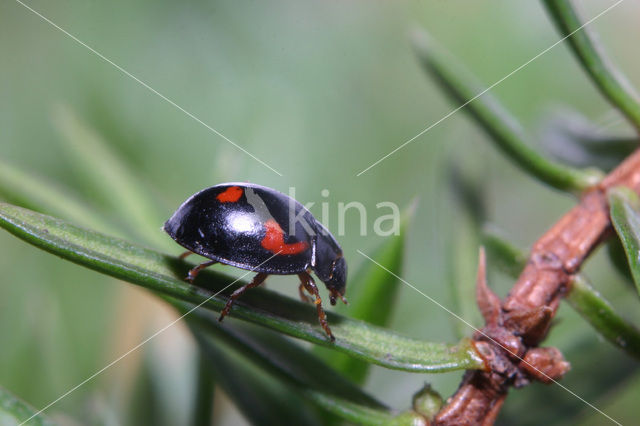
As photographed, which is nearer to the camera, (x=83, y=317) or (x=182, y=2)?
(x=83, y=317)

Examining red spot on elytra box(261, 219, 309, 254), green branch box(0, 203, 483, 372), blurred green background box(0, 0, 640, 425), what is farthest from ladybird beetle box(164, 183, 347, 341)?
green branch box(0, 203, 483, 372)

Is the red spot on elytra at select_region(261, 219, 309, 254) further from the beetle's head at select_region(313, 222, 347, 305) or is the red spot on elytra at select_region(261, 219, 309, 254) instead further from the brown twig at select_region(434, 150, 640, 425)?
the brown twig at select_region(434, 150, 640, 425)

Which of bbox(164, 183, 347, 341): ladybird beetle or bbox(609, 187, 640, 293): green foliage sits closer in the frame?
bbox(609, 187, 640, 293): green foliage

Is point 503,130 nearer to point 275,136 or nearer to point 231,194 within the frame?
point 231,194

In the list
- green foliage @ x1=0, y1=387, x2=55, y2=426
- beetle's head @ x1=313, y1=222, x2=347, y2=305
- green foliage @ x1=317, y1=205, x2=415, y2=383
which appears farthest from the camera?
beetle's head @ x1=313, y1=222, x2=347, y2=305

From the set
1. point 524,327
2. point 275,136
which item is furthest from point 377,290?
point 275,136

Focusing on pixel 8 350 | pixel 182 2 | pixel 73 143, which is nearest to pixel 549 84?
pixel 182 2

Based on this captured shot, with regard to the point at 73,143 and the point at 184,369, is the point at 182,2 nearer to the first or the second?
the point at 73,143
